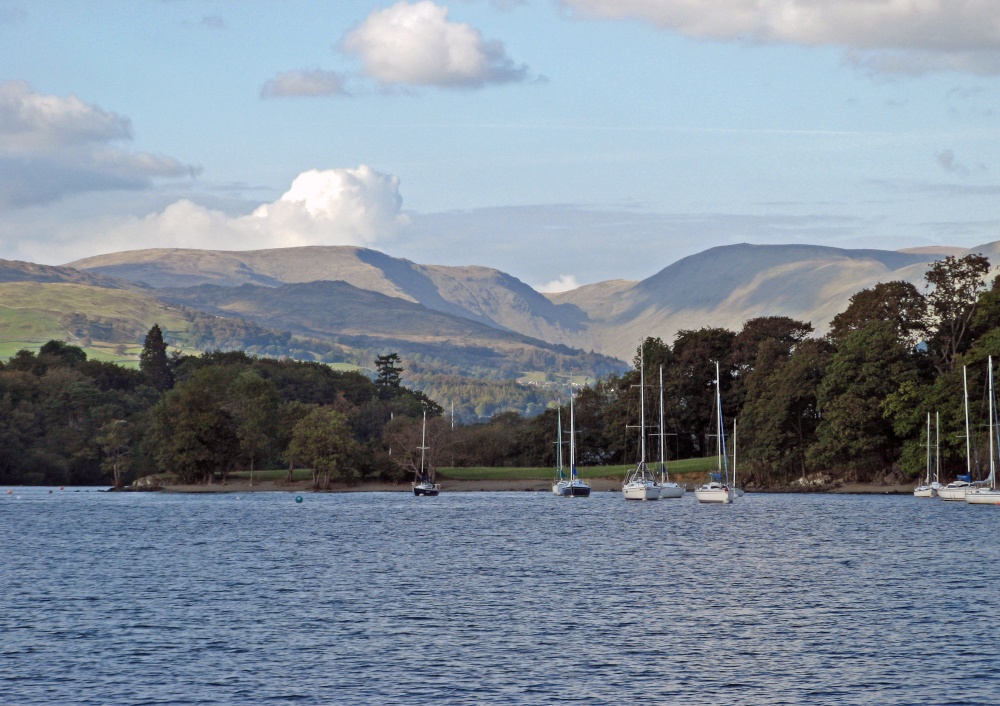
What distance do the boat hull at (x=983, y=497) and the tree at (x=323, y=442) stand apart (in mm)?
82169

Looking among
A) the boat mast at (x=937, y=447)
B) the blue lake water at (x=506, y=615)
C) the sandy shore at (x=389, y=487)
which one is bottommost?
the blue lake water at (x=506, y=615)

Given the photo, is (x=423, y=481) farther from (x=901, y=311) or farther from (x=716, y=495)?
(x=901, y=311)

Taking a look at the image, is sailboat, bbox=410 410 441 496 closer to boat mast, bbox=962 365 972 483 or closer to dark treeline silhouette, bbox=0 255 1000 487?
dark treeline silhouette, bbox=0 255 1000 487

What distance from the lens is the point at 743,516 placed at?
354ft

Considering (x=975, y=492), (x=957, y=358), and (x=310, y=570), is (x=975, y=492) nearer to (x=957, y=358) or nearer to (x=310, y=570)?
(x=957, y=358)

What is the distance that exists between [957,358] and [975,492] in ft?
78.7

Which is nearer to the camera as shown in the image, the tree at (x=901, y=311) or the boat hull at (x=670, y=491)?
the boat hull at (x=670, y=491)

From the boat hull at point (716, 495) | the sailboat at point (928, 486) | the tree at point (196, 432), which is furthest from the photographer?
the tree at point (196, 432)

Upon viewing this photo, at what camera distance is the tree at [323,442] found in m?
170

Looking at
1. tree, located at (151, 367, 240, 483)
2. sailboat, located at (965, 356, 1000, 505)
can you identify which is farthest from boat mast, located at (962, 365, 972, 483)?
tree, located at (151, 367, 240, 483)

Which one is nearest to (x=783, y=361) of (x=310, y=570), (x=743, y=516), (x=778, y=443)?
(x=778, y=443)

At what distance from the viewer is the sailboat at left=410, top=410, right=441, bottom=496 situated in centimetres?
15525

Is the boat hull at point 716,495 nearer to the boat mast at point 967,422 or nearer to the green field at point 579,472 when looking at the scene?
the boat mast at point 967,422

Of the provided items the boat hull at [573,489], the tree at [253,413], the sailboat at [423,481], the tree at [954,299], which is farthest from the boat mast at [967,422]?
the tree at [253,413]
